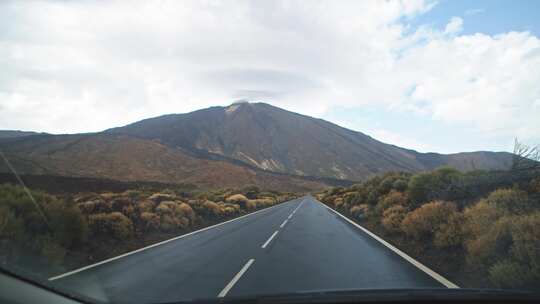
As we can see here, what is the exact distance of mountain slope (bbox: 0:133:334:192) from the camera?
6862cm

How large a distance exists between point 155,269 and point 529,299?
21.4ft

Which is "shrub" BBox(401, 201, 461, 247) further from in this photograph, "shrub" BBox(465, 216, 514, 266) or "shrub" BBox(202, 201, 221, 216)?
"shrub" BBox(202, 201, 221, 216)

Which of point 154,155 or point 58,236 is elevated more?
point 154,155

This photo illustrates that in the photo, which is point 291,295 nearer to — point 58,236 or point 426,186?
point 58,236

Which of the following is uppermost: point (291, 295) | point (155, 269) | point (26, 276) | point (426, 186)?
point (426, 186)

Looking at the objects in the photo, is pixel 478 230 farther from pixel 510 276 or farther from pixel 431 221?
pixel 510 276

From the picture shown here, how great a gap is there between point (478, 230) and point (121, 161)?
78250 millimetres

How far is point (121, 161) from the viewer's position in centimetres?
7925

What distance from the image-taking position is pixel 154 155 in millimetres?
90750

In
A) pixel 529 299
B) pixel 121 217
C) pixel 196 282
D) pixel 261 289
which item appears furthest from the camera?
pixel 121 217

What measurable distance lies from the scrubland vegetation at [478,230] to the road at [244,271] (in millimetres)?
892

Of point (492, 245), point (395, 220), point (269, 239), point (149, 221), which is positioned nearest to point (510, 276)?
point (492, 245)

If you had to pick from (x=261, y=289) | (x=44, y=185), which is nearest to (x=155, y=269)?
(x=261, y=289)

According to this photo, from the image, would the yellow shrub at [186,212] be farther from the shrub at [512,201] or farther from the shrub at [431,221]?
the shrub at [512,201]
